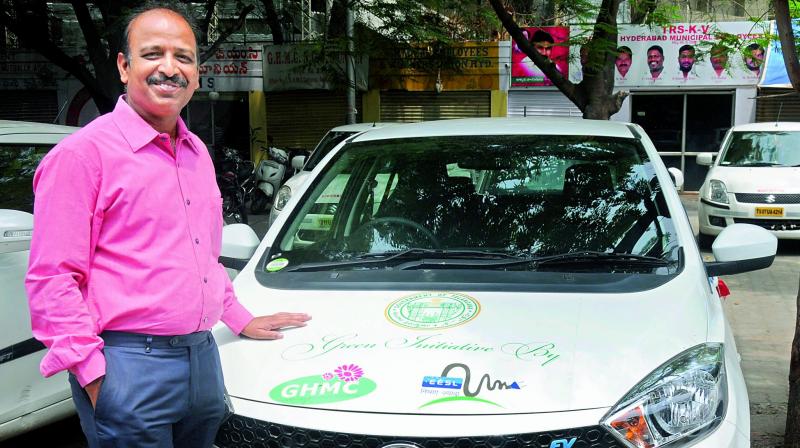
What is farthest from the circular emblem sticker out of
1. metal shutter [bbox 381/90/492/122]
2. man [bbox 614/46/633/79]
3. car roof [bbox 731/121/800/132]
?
metal shutter [bbox 381/90/492/122]

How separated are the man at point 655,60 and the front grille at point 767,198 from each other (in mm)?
7730

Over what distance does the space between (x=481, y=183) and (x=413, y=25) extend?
12.0 meters

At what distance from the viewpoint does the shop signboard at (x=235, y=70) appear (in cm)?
1864

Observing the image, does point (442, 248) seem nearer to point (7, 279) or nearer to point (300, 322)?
point (300, 322)

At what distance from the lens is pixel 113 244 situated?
72.3 inches

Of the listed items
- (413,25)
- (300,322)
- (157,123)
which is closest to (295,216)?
(300,322)

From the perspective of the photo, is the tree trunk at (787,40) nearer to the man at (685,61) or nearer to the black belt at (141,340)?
the black belt at (141,340)

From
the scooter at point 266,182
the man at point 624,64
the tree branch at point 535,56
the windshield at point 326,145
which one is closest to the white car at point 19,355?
the windshield at point 326,145

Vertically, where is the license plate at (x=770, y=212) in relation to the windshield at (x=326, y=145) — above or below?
below

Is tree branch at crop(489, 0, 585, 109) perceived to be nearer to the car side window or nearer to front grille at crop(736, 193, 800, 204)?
front grille at crop(736, 193, 800, 204)

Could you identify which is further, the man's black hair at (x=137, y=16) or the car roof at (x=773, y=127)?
the car roof at (x=773, y=127)

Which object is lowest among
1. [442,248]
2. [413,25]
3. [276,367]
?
[276,367]

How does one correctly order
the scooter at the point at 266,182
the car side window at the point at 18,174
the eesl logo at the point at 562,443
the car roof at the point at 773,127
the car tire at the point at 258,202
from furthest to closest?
the car tire at the point at 258,202, the scooter at the point at 266,182, the car roof at the point at 773,127, the car side window at the point at 18,174, the eesl logo at the point at 562,443

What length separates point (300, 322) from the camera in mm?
2471
